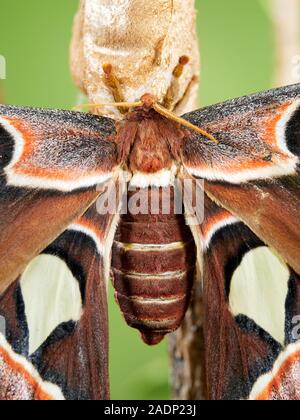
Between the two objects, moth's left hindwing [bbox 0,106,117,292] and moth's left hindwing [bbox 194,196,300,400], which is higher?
moth's left hindwing [bbox 0,106,117,292]

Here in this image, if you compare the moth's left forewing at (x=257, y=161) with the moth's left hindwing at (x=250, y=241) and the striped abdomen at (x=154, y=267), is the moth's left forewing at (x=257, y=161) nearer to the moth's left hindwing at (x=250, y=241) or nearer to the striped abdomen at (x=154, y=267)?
the moth's left hindwing at (x=250, y=241)

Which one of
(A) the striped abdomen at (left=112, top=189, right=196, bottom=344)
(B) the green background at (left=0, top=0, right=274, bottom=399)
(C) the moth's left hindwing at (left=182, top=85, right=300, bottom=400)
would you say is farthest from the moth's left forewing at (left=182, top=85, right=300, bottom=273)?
(B) the green background at (left=0, top=0, right=274, bottom=399)

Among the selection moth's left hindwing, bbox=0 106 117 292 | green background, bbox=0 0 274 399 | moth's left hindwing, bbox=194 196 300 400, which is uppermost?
green background, bbox=0 0 274 399

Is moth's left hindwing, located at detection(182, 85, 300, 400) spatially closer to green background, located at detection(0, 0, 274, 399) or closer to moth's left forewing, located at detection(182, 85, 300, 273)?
moth's left forewing, located at detection(182, 85, 300, 273)

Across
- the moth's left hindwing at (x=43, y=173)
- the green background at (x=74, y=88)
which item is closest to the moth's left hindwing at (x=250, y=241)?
the moth's left hindwing at (x=43, y=173)

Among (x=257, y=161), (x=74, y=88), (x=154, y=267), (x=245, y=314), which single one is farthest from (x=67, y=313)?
(x=74, y=88)
